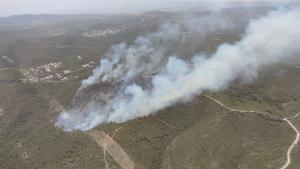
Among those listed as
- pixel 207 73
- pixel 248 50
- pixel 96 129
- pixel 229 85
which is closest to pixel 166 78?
pixel 207 73

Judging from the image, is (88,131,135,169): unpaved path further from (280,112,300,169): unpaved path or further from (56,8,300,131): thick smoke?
(280,112,300,169): unpaved path

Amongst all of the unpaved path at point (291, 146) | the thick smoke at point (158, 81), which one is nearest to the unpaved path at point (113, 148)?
the thick smoke at point (158, 81)

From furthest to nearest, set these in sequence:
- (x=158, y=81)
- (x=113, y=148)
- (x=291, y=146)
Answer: (x=158, y=81) < (x=113, y=148) < (x=291, y=146)

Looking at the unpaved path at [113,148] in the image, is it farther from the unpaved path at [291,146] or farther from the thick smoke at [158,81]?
the unpaved path at [291,146]

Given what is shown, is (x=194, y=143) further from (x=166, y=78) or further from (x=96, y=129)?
(x=166, y=78)

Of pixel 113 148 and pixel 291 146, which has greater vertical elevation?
pixel 291 146

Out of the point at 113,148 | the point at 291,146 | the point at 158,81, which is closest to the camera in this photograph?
the point at 291,146

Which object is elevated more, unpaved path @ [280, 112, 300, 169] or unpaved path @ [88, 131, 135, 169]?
unpaved path @ [280, 112, 300, 169]

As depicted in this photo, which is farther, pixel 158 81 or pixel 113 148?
pixel 158 81

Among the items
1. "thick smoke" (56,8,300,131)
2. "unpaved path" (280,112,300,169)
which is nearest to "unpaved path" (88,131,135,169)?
"thick smoke" (56,8,300,131)
